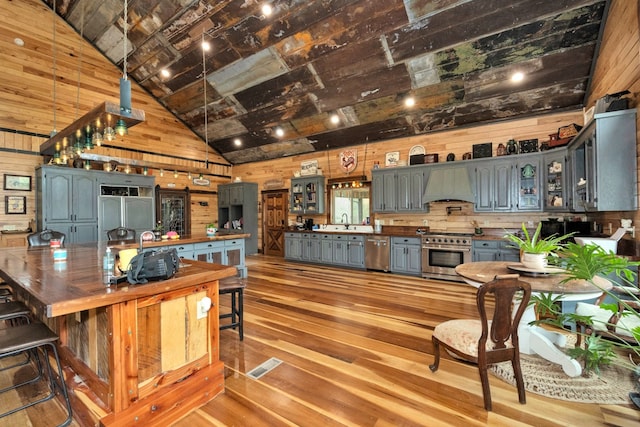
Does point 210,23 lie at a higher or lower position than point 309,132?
higher

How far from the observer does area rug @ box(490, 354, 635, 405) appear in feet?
6.62

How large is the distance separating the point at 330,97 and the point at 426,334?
477cm

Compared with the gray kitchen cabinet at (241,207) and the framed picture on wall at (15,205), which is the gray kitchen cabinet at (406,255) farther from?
the framed picture on wall at (15,205)

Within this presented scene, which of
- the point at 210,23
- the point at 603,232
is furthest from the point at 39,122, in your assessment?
the point at 603,232

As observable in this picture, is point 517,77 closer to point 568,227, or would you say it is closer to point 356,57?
point 568,227

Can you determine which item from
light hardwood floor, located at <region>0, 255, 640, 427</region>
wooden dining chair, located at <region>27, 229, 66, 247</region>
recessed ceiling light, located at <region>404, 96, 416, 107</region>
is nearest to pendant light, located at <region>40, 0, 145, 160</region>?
wooden dining chair, located at <region>27, 229, 66, 247</region>

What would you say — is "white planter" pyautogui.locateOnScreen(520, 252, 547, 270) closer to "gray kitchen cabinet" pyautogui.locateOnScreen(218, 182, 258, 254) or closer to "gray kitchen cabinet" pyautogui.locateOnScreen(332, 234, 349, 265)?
"gray kitchen cabinet" pyautogui.locateOnScreen(332, 234, 349, 265)

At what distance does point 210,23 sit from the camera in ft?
16.3

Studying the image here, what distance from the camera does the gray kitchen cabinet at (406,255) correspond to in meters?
5.71

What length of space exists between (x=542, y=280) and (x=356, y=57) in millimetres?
4384

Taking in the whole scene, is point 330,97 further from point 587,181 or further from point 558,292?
point 558,292

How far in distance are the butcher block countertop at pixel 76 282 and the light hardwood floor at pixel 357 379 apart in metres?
0.91

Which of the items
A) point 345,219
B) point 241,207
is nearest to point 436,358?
point 345,219

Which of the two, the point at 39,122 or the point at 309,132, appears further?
the point at 309,132
